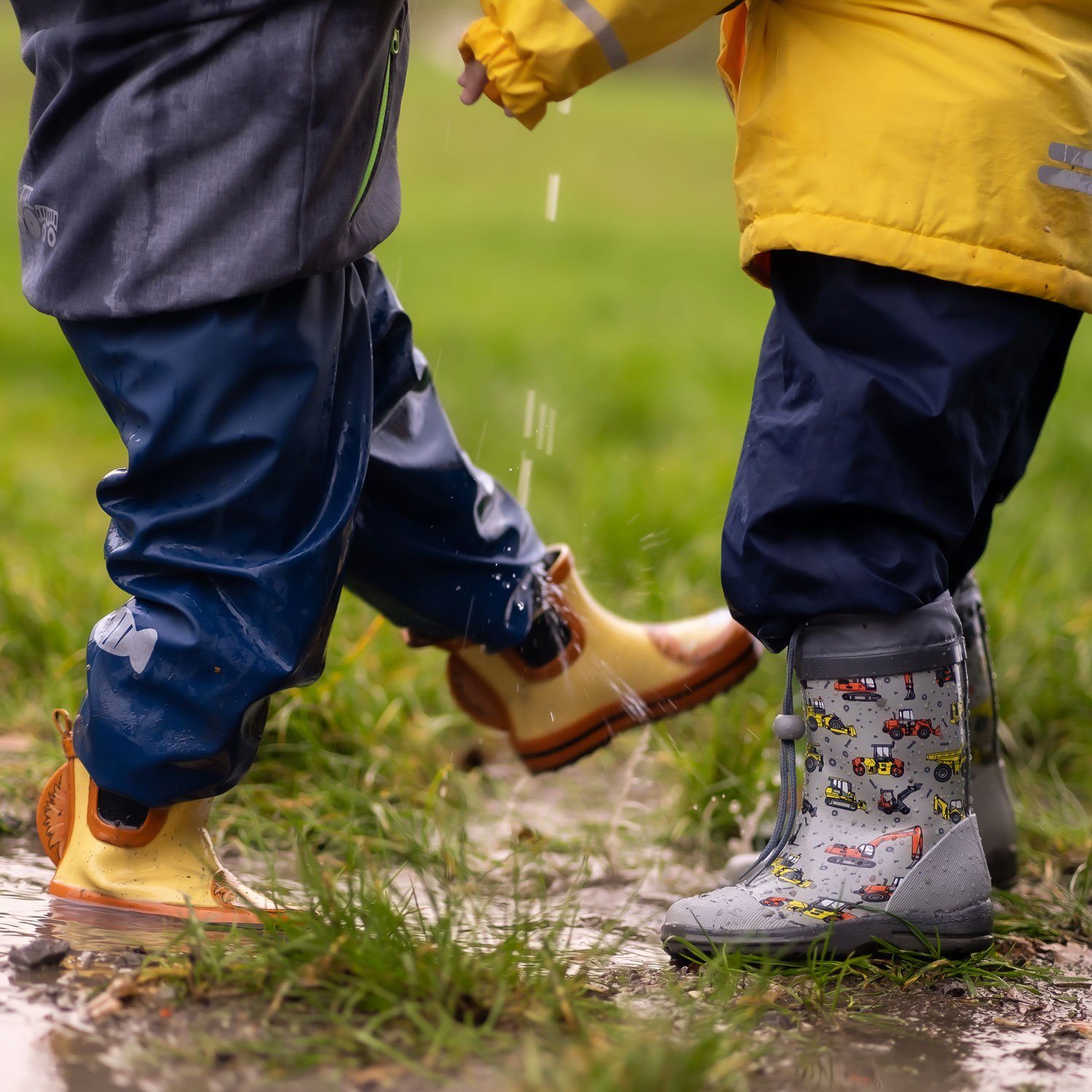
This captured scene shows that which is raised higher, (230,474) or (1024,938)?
(230,474)

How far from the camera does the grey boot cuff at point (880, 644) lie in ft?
5.25

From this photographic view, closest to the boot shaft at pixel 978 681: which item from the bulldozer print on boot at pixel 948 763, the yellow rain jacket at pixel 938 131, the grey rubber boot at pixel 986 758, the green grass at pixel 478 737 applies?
the grey rubber boot at pixel 986 758

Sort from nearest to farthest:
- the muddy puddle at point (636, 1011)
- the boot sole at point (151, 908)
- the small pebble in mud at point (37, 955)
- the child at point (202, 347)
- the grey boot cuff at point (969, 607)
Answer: the muddy puddle at point (636, 1011)
the small pebble in mud at point (37, 955)
the child at point (202, 347)
the boot sole at point (151, 908)
the grey boot cuff at point (969, 607)

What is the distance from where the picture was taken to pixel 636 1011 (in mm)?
1373

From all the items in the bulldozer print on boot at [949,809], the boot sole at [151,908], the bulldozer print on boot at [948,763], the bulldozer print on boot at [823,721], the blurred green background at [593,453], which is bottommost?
the blurred green background at [593,453]

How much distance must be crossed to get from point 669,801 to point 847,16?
4.18 feet

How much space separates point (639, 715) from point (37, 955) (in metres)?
1.00

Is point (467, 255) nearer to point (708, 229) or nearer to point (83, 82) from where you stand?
point (708, 229)

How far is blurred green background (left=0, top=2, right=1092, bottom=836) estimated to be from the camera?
248cm

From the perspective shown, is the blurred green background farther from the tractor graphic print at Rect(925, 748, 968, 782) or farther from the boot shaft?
the tractor graphic print at Rect(925, 748, 968, 782)

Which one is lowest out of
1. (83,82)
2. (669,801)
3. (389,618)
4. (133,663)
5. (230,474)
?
(669,801)

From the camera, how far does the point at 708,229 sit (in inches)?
482

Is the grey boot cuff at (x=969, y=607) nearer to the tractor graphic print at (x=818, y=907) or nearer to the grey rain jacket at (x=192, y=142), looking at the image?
the tractor graphic print at (x=818, y=907)

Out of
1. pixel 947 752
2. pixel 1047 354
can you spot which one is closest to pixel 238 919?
pixel 947 752
